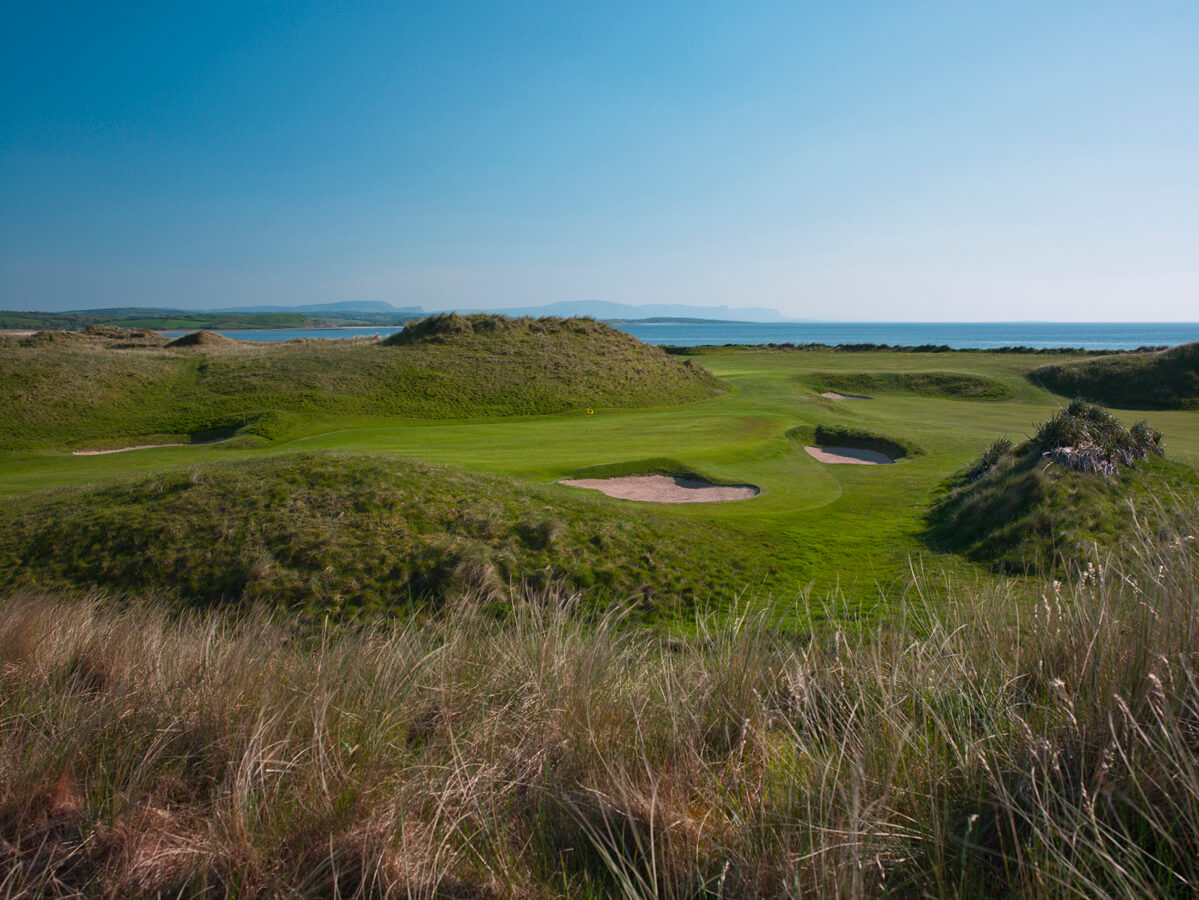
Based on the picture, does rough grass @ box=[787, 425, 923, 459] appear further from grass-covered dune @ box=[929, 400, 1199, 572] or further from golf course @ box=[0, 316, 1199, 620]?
grass-covered dune @ box=[929, 400, 1199, 572]

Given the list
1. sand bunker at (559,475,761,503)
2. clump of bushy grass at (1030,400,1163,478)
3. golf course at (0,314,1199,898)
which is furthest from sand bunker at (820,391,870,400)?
clump of bushy grass at (1030,400,1163,478)

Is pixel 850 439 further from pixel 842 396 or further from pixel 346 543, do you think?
pixel 842 396

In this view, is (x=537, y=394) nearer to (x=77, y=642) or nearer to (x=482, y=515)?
(x=482, y=515)

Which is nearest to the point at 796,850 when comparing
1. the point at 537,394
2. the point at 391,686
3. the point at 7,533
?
the point at 391,686

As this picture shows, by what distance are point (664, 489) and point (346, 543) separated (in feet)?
26.0

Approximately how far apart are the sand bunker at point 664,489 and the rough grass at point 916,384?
1011 inches

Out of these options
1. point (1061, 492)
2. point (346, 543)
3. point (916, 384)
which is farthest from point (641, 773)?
point (916, 384)

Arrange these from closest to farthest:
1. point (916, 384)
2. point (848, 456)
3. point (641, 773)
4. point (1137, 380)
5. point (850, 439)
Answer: point (641, 773), point (848, 456), point (850, 439), point (1137, 380), point (916, 384)

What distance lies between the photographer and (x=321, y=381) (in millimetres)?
34969

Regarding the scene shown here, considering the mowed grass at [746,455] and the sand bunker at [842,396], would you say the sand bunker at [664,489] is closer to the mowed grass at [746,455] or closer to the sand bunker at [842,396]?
the mowed grass at [746,455]

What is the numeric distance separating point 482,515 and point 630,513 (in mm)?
2771

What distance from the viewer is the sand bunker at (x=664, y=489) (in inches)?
590

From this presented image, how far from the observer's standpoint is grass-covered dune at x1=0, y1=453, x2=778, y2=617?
912cm

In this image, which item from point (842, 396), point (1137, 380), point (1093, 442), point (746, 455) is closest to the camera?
point (1093, 442)
